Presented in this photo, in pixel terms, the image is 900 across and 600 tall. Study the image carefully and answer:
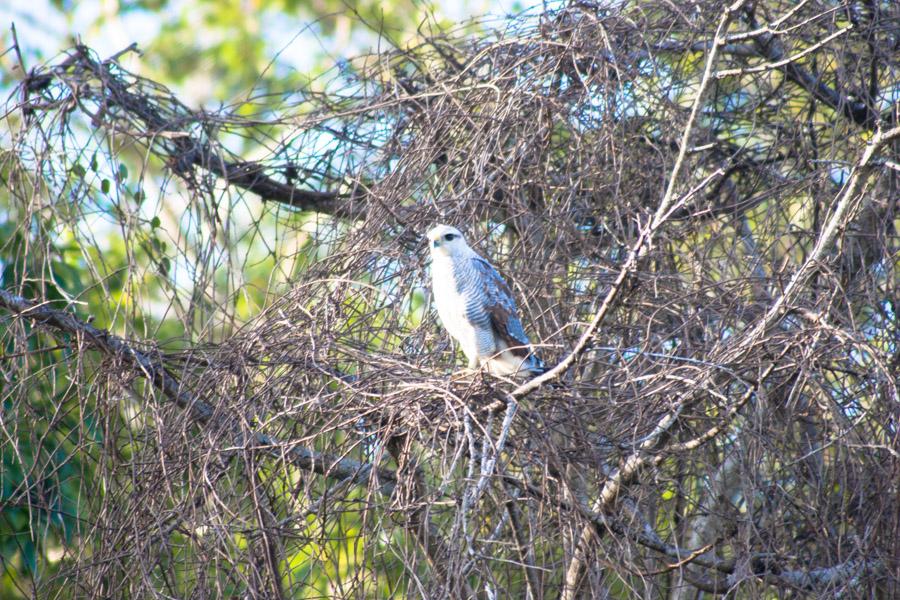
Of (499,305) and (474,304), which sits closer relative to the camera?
(474,304)

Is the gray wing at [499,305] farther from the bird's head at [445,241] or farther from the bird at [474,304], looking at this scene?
the bird's head at [445,241]

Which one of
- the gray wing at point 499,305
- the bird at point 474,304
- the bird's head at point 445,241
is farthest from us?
the gray wing at point 499,305

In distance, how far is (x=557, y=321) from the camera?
3938mm

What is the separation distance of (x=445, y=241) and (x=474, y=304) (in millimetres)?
360

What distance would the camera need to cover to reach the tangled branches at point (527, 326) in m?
2.78

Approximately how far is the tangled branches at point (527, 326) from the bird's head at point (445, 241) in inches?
3.6

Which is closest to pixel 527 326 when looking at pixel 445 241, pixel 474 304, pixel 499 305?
pixel 499 305

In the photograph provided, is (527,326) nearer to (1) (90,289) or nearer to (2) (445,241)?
(2) (445,241)

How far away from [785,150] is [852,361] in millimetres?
1786

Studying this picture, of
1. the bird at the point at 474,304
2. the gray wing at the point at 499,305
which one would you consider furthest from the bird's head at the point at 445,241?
the gray wing at the point at 499,305

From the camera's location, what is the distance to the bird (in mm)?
4059

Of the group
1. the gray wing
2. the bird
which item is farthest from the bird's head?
the gray wing

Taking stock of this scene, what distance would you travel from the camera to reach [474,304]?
163 inches

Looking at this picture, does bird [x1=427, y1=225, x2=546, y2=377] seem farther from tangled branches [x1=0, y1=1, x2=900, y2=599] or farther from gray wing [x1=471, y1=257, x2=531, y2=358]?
tangled branches [x1=0, y1=1, x2=900, y2=599]
